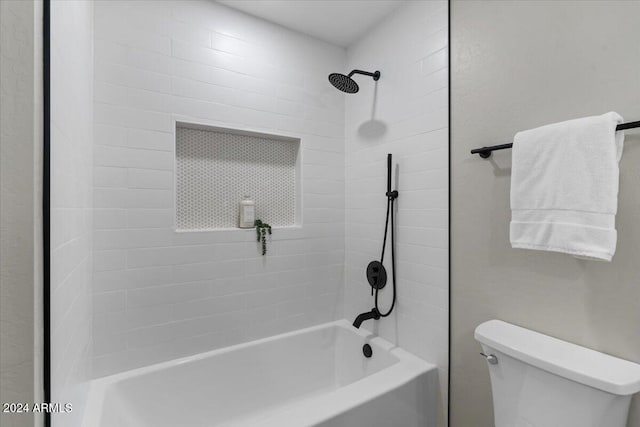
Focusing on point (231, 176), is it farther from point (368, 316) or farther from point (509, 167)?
point (509, 167)

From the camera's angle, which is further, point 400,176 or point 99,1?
point 400,176

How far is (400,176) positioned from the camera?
1.76 m

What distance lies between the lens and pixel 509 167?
1251 millimetres

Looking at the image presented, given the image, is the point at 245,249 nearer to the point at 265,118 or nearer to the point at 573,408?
the point at 265,118

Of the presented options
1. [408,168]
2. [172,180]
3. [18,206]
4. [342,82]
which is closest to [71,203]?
[18,206]

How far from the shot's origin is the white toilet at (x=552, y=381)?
2.84ft

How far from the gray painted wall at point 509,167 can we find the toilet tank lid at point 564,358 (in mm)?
Result: 52

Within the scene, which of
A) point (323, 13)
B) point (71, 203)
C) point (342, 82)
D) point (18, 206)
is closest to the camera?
point (18, 206)

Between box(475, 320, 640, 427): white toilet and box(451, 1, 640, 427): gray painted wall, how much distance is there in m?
0.09

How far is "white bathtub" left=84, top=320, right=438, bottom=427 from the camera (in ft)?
4.10

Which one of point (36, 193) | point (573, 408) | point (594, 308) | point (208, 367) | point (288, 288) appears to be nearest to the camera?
point (36, 193)

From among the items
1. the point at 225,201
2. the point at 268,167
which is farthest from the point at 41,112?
the point at 268,167

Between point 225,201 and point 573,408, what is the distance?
5.83ft

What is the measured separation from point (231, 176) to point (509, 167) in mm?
1482
